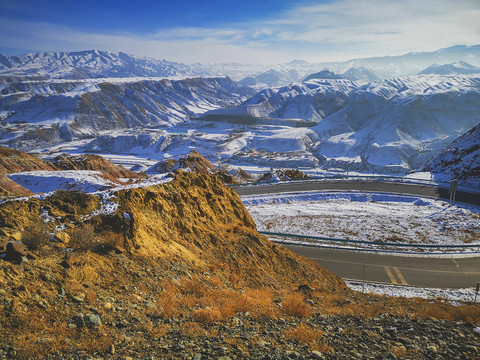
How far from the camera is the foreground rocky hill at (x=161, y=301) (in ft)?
20.5

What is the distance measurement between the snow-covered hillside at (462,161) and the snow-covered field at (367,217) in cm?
1389

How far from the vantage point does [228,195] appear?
19125 millimetres

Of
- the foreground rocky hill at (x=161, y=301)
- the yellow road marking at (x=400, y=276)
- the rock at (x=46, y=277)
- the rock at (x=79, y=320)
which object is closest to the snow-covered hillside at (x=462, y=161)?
the yellow road marking at (x=400, y=276)

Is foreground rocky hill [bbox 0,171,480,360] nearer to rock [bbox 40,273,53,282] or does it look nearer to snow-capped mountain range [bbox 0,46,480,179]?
rock [bbox 40,273,53,282]

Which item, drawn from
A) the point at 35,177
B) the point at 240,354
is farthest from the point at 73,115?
the point at 240,354

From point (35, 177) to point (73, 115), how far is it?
176 metres

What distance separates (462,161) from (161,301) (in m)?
57.9

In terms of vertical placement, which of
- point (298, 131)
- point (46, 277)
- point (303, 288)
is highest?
point (298, 131)

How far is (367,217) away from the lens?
32312 millimetres

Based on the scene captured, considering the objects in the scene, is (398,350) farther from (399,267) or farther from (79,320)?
(399,267)

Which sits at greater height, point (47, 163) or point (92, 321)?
point (47, 163)

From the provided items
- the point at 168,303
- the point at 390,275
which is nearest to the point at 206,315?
the point at 168,303

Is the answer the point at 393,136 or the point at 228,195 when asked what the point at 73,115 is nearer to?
the point at 393,136

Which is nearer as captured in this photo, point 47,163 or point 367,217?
point 367,217
